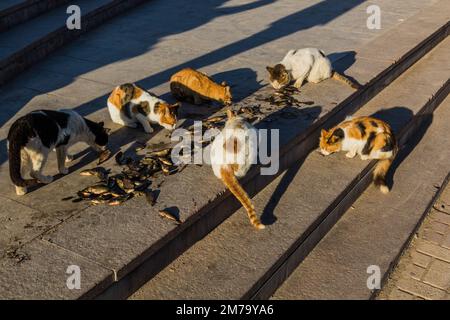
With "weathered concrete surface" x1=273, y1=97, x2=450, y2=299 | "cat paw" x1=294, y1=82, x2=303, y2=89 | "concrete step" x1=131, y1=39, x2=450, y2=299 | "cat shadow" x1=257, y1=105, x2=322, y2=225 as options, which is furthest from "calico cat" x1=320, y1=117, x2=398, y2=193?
"cat paw" x1=294, y1=82, x2=303, y2=89

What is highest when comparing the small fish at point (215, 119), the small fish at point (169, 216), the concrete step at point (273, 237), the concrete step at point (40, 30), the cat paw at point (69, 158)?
the concrete step at point (40, 30)

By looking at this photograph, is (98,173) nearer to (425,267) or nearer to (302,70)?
(302,70)

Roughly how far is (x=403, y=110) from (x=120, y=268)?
20.1ft

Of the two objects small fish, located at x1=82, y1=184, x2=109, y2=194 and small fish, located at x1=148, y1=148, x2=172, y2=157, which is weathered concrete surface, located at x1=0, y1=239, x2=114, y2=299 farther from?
small fish, located at x1=148, y1=148, x2=172, y2=157

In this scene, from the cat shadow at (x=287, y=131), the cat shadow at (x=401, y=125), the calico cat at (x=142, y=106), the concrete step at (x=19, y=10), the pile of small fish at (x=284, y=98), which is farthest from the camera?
the concrete step at (x=19, y=10)

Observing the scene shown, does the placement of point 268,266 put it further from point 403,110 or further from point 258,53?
point 258,53

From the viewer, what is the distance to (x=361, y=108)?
9.27 meters

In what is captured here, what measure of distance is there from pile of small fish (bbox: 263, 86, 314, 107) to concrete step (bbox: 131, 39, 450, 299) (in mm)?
929

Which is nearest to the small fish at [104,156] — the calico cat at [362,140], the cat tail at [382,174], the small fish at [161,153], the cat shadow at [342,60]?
the small fish at [161,153]

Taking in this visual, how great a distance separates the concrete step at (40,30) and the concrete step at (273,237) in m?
5.52

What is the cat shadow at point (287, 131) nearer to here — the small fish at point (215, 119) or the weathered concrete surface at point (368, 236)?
the small fish at point (215, 119)

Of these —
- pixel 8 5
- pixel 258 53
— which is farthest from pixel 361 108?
pixel 8 5

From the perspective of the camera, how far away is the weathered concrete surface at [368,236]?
5902mm
